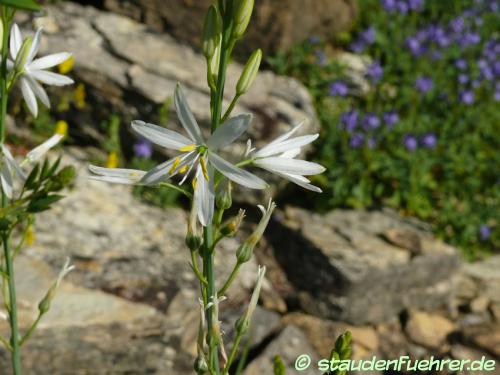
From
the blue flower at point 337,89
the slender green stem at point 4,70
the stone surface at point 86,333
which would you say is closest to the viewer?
the slender green stem at point 4,70

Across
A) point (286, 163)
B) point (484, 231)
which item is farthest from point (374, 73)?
point (286, 163)

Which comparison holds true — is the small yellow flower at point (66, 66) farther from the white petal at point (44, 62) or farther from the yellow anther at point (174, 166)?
the yellow anther at point (174, 166)

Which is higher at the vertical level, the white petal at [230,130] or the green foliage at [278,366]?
the white petal at [230,130]

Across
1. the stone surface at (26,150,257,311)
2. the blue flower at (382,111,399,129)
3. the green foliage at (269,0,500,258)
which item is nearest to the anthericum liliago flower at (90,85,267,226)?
the stone surface at (26,150,257,311)

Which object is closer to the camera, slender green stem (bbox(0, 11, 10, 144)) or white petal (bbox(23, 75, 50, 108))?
slender green stem (bbox(0, 11, 10, 144))

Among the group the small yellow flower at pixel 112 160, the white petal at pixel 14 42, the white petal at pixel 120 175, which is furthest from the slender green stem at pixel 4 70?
the small yellow flower at pixel 112 160

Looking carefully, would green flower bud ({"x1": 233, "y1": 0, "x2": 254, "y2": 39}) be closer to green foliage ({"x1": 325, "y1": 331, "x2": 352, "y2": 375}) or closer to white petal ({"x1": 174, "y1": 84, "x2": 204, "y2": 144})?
white petal ({"x1": 174, "y1": 84, "x2": 204, "y2": 144})
